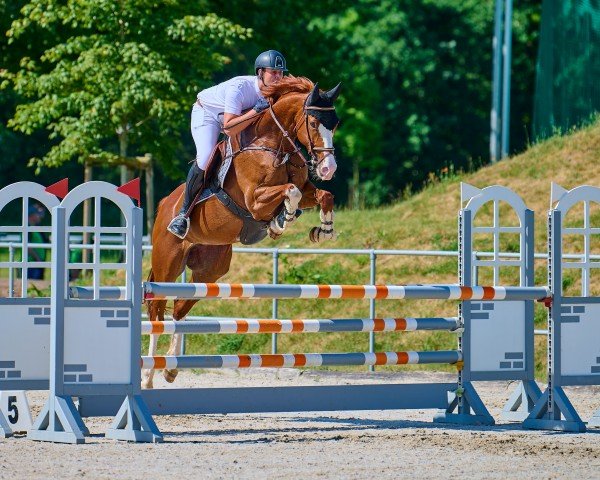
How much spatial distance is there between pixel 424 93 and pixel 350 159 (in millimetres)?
3176

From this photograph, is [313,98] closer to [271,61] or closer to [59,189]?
[271,61]

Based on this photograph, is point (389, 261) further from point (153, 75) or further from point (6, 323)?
point (6, 323)

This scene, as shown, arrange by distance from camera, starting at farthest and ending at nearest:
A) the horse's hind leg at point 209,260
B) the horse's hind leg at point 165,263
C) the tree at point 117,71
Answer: the tree at point 117,71, the horse's hind leg at point 209,260, the horse's hind leg at point 165,263

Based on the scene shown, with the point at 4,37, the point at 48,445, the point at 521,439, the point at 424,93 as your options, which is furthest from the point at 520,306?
the point at 424,93

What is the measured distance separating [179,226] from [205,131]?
A: 74 centimetres

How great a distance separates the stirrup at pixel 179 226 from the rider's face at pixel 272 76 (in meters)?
1.19

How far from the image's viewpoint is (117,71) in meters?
17.7

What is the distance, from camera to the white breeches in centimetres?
966

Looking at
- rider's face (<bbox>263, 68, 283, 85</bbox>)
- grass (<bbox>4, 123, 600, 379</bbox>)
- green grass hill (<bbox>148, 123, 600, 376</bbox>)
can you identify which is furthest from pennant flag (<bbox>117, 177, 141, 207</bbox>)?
green grass hill (<bbox>148, 123, 600, 376</bbox>)

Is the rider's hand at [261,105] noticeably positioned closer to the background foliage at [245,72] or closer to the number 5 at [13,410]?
the number 5 at [13,410]

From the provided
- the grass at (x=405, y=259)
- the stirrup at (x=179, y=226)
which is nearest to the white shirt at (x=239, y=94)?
the stirrup at (x=179, y=226)

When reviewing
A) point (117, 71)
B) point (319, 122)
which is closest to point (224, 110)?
point (319, 122)

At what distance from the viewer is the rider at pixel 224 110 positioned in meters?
9.27

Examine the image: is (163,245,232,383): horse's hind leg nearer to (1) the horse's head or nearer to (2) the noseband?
(2) the noseband
